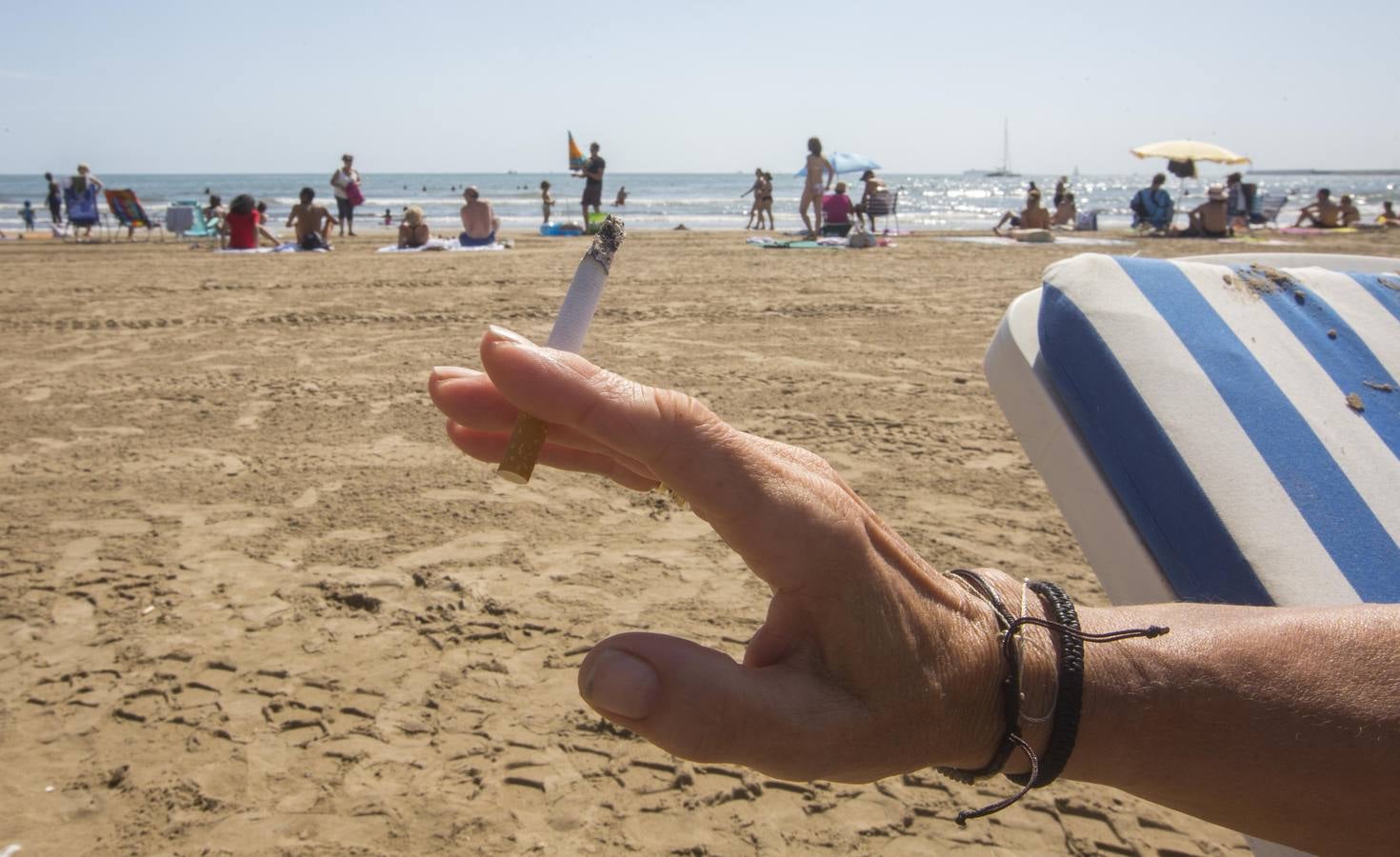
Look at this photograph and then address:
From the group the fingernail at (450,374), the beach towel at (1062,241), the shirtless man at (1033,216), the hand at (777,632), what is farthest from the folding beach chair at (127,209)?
the hand at (777,632)

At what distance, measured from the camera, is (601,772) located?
236 cm

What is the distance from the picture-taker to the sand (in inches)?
86.5

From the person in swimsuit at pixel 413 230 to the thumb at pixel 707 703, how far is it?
14209 mm

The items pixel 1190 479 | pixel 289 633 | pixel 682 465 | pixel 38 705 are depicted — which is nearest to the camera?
pixel 682 465

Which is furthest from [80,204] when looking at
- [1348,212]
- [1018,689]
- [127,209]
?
[1348,212]

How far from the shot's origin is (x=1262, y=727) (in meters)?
1.02

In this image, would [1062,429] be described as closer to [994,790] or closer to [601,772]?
[994,790]

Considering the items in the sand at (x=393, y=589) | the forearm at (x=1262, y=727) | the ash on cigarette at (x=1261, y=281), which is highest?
the ash on cigarette at (x=1261, y=281)

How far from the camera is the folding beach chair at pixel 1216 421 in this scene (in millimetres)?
1742

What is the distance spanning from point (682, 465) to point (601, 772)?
1.67m

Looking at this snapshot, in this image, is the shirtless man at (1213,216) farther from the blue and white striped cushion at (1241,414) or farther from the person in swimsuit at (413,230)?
the blue and white striped cushion at (1241,414)

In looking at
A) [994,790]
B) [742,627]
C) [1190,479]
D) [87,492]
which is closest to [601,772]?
[742,627]

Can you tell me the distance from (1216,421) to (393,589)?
2.58 m

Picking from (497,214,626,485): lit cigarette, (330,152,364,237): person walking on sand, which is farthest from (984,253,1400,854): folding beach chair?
(330,152,364,237): person walking on sand
